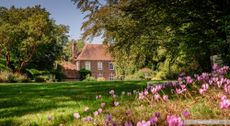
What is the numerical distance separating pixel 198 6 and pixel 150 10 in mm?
1668

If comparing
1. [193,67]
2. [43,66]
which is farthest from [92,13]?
[43,66]

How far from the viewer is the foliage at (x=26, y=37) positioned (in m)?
42.8

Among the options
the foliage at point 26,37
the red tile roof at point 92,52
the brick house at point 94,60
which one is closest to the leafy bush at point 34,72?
the foliage at point 26,37

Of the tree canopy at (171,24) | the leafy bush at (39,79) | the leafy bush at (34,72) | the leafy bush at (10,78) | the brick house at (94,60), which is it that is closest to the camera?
the tree canopy at (171,24)

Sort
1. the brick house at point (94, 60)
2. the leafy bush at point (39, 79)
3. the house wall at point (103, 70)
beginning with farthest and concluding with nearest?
the house wall at point (103, 70) → the brick house at point (94, 60) → the leafy bush at point (39, 79)

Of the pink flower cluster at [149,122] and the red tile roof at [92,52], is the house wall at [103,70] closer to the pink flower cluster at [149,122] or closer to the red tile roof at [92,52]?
the red tile roof at [92,52]

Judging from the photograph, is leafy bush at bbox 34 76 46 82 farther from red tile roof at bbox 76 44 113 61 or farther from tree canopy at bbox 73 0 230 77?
red tile roof at bbox 76 44 113 61

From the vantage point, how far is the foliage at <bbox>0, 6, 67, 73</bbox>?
4284 centimetres

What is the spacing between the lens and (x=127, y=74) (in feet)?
180

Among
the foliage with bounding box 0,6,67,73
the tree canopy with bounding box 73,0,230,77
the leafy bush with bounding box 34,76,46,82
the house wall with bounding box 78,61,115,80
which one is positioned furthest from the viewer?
the house wall with bounding box 78,61,115,80

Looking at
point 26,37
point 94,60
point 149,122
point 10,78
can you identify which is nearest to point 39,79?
point 26,37

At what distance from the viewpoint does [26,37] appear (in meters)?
44.3

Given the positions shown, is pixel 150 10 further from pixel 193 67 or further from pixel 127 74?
pixel 127 74

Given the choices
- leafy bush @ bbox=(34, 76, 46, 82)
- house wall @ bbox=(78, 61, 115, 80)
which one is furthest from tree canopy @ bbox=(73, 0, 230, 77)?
house wall @ bbox=(78, 61, 115, 80)
